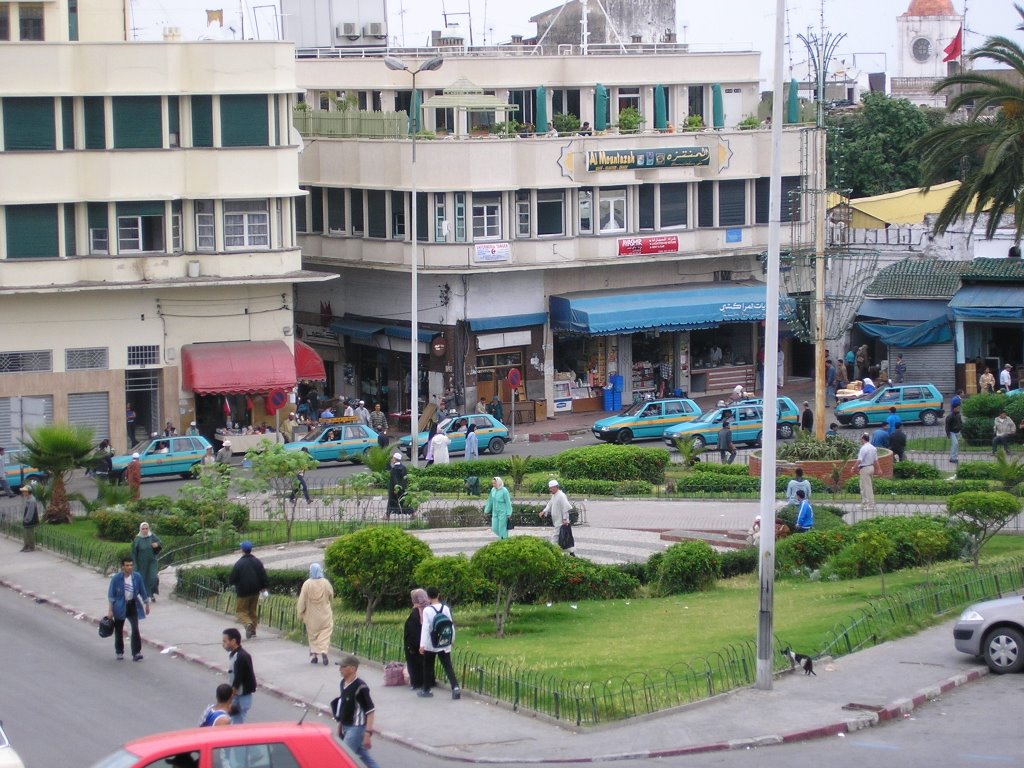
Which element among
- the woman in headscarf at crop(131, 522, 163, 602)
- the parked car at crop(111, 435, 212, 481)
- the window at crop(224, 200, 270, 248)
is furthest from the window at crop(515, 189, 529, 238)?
the woman in headscarf at crop(131, 522, 163, 602)

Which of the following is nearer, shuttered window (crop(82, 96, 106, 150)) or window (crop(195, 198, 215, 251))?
shuttered window (crop(82, 96, 106, 150))

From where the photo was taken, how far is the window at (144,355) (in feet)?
159

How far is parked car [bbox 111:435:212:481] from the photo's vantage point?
145ft

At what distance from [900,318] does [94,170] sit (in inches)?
1078

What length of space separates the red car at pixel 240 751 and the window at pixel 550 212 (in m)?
43.3

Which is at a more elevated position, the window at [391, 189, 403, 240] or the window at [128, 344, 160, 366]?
the window at [391, 189, 403, 240]

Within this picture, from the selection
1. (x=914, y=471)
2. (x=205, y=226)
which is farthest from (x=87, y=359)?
(x=914, y=471)

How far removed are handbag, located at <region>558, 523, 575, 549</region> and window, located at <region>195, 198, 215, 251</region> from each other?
23.2m

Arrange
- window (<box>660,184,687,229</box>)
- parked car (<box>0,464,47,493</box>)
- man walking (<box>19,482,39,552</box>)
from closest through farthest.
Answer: man walking (<box>19,482,39,552</box>)
parked car (<box>0,464,47,493</box>)
window (<box>660,184,687,229</box>)

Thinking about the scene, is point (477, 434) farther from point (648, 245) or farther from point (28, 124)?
point (28, 124)

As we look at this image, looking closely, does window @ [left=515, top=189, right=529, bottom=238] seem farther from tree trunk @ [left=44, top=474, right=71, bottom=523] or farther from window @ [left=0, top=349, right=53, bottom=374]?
tree trunk @ [left=44, top=474, right=71, bottom=523]

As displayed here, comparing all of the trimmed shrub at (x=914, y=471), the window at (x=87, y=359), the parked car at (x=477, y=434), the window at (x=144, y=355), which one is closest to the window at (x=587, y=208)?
the parked car at (x=477, y=434)

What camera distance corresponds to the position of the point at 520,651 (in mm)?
22578

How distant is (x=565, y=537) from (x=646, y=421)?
1992 centimetres
